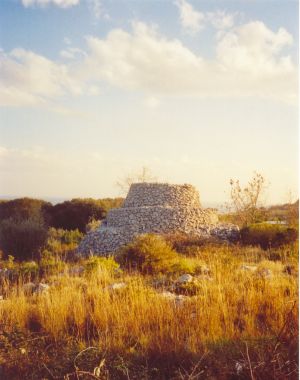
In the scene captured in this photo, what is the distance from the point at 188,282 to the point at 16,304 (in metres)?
2.97

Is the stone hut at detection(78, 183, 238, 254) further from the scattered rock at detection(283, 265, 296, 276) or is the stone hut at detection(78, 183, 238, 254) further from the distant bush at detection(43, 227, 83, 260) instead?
the scattered rock at detection(283, 265, 296, 276)

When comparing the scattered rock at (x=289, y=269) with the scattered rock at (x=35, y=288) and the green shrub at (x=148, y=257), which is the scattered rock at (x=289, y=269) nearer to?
the green shrub at (x=148, y=257)

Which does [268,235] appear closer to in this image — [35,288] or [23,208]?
→ [35,288]

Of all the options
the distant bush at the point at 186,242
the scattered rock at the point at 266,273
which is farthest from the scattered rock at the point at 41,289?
the distant bush at the point at 186,242

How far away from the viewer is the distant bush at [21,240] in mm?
14391

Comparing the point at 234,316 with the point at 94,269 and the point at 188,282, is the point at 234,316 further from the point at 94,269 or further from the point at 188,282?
the point at 94,269

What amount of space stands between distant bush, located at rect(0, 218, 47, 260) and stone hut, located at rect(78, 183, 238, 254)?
1.39 meters

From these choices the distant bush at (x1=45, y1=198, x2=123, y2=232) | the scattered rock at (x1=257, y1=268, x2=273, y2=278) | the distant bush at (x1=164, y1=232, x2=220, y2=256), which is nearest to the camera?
the scattered rock at (x1=257, y1=268, x2=273, y2=278)

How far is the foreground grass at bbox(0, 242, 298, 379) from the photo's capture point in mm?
3938

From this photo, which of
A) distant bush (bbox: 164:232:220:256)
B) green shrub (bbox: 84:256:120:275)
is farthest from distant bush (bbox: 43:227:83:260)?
green shrub (bbox: 84:256:120:275)

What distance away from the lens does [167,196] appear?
17.7m

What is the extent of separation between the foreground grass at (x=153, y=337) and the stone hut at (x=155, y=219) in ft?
30.5

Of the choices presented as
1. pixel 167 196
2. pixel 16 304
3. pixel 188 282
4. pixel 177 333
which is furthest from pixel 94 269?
pixel 167 196

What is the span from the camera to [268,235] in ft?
46.8
